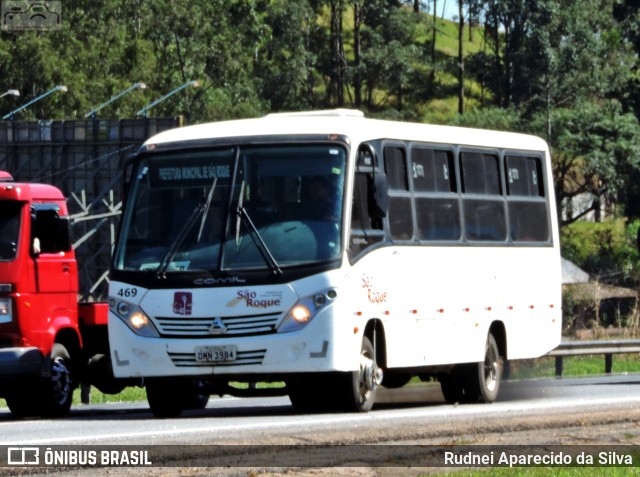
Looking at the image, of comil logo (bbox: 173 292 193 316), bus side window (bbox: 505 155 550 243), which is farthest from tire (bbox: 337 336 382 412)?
bus side window (bbox: 505 155 550 243)

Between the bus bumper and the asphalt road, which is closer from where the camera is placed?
the asphalt road

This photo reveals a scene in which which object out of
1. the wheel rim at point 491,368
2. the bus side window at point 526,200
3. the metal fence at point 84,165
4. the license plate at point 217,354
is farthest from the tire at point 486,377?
the metal fence at point 84,165

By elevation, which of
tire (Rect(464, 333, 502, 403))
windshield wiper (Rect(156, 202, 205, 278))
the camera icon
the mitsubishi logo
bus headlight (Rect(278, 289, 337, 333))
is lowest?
tire (Rect(464, 333, 502, 403))

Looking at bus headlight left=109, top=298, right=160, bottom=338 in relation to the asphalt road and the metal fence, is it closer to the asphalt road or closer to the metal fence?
the asphalt road

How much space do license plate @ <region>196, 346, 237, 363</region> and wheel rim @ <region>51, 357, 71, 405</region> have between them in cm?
261

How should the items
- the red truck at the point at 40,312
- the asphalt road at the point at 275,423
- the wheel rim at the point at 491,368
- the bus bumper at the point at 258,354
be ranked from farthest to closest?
the wheel rim at the point at 491,368 → the red truck at the point at 40,312 → the bus bumper at the point at 258,354 → the asphalt road at the point at 275,423

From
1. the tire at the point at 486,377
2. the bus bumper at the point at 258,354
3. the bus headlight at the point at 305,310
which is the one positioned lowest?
the tire at the point at 486,377

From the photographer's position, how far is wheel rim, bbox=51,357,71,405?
57.6 ft

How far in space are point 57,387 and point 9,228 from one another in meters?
1.82

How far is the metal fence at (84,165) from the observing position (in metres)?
66.5

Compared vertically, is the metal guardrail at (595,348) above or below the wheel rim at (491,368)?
below

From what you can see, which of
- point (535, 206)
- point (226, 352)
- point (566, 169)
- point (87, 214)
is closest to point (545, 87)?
point (566, 169)

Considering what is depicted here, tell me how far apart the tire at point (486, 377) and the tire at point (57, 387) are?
445cm

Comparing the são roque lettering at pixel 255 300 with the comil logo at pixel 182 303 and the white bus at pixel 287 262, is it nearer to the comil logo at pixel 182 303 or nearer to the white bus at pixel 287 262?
the white bus at pixel 287 262
